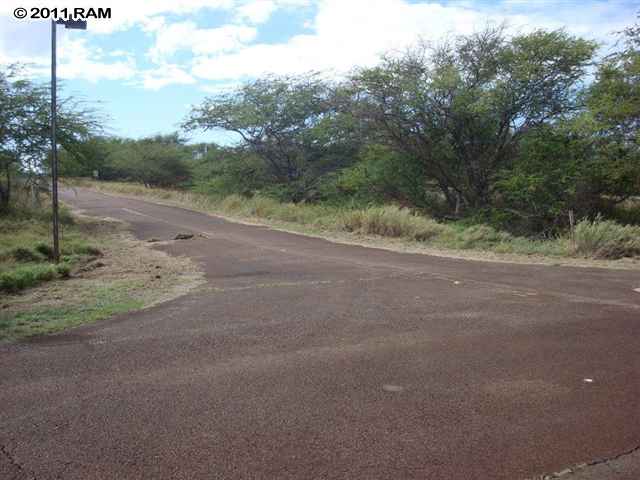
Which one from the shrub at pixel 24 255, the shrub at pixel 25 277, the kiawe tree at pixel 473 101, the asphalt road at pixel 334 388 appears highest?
the kiawe tree at pixel 473 101

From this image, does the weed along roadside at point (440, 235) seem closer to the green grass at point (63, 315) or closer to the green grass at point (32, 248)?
the green grass at point (32, 248)

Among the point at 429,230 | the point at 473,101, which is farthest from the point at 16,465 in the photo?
the point at 473,101

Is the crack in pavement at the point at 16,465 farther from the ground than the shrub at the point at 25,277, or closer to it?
farther from the ground

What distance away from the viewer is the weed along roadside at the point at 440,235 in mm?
14273

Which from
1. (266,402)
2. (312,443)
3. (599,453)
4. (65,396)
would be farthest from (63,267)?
(599,453)

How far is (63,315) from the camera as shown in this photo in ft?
27.1

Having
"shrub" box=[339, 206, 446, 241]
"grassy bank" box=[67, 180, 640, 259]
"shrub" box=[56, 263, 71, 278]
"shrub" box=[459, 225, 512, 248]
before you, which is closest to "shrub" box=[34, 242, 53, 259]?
"shrub" box=[56, 263, 71, 278]

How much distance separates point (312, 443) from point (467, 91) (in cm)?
2019

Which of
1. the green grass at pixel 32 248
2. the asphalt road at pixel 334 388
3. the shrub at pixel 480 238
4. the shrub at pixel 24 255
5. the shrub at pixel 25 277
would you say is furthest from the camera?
the shrub at pixel 480 238

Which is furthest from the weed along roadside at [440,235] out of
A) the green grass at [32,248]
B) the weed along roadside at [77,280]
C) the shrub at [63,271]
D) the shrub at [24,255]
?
the shrub at [24,255]

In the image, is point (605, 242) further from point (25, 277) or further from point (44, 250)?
point (44, 250)

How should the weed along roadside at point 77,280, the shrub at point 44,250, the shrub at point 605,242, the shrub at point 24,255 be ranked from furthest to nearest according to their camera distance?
the shrub at point 44,250, the shrub at point 24,255, the shrub at point 605,242, the weed along roadside at point 77,280

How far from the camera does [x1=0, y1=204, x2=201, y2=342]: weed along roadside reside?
8.16 m

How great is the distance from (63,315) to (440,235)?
1223cm
